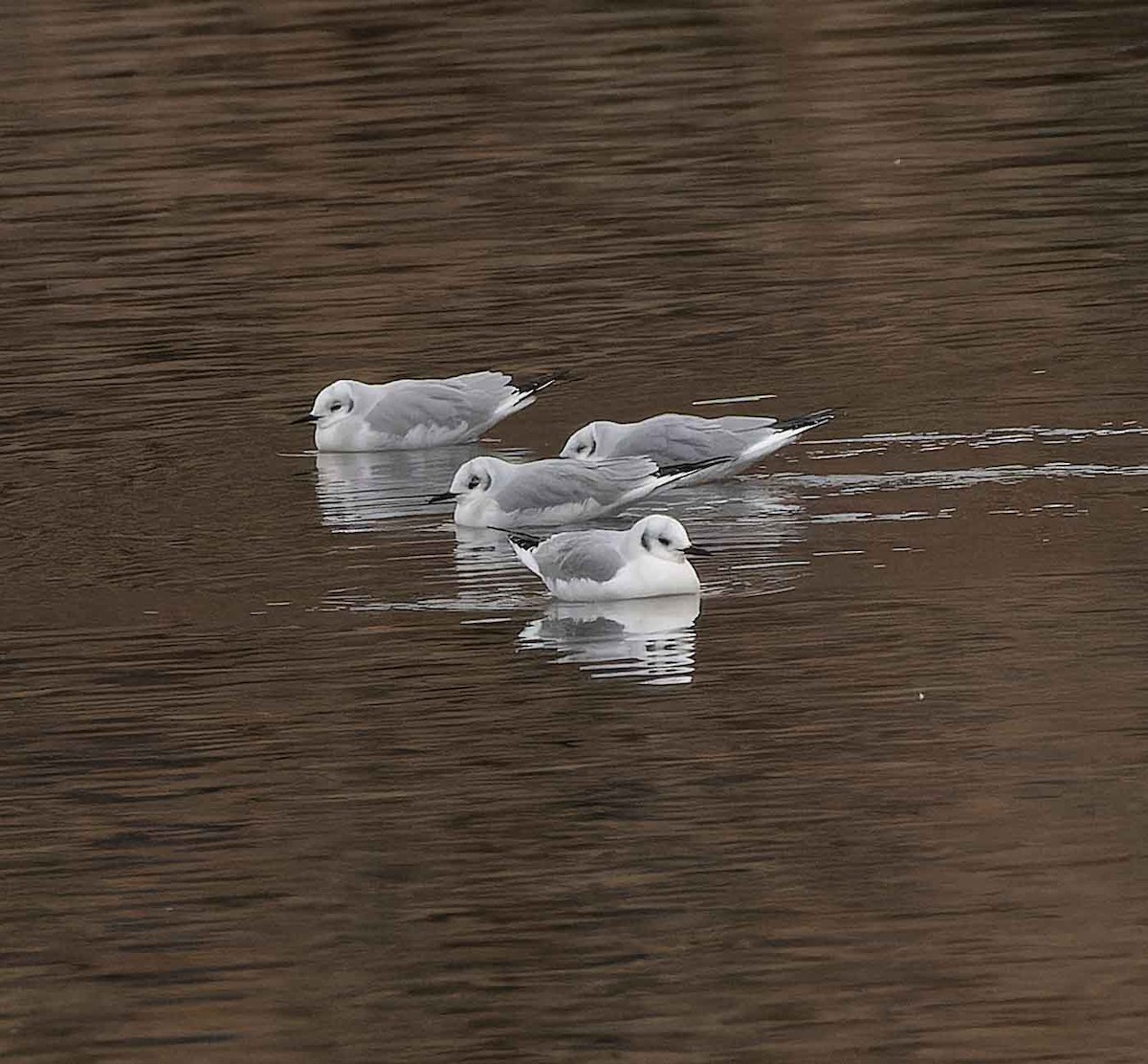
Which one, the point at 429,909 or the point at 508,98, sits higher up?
the point at 508,98

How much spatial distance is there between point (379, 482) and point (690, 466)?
1.61 meters

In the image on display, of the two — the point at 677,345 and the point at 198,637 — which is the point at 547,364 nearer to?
the point at 677,345

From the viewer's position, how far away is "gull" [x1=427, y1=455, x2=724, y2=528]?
11078mm

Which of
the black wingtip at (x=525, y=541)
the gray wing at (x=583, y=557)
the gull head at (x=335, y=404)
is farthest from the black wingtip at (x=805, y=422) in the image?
the gull head at (x=335, y=404)

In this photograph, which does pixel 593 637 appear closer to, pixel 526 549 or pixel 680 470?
pixel 526 549

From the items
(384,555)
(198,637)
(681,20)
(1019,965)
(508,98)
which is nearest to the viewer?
(1019,965)

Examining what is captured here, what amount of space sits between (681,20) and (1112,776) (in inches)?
812

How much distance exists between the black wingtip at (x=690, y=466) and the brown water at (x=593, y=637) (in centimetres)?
17

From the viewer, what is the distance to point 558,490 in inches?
437

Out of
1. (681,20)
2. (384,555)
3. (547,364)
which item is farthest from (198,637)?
(681,20)

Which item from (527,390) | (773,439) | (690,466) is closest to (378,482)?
(527,390)

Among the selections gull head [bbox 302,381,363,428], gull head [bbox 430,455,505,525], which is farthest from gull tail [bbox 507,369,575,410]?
gull head [bbox 430,455,505,525]

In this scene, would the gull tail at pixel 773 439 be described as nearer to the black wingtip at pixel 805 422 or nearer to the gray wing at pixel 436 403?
the black wingtip at pixel 805 422

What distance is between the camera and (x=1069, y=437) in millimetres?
11531
